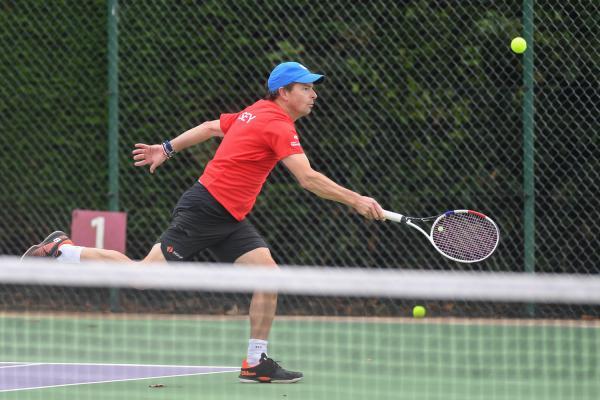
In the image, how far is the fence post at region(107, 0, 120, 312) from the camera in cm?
812

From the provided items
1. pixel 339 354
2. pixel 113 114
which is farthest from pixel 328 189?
pixel 113 114

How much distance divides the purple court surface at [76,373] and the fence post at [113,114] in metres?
2.37

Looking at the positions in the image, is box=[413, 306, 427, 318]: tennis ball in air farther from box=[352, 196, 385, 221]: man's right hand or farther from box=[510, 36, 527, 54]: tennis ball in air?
box=[352, 196, 385, 221]: man's right hand

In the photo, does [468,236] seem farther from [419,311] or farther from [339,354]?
[419,311]

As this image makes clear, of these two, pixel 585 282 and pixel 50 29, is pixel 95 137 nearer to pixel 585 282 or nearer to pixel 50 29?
pixel 50 29

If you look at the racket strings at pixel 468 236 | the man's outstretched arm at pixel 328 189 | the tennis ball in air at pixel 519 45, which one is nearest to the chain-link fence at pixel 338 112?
the tennis ball in air at pixel 519 45

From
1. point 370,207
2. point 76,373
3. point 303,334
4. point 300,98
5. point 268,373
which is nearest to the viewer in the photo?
point 370,207

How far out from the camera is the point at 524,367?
5594 mm

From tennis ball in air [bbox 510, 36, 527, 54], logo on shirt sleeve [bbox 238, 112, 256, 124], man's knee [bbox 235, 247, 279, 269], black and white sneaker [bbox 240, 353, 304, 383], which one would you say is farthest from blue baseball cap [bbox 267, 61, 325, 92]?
tennis ball in air [bbox 510, 36, 527, 54]

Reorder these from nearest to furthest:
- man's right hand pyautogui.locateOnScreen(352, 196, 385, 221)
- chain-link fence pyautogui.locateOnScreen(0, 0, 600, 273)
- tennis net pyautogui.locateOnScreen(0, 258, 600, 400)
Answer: tennis net pyautogui.locateOnScreen(0, 258, 600, 400), man's right hand pyautogui.locateOnScreen(352, 196, 385, 221), chain-link fence pyautogui.locateOnScreen(0, 0, 600, 273)

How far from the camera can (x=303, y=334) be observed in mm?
7070

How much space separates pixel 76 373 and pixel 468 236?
1927 mm

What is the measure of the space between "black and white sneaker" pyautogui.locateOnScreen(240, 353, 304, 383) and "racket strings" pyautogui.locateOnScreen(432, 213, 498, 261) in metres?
0.97

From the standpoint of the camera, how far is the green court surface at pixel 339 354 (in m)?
5.03
